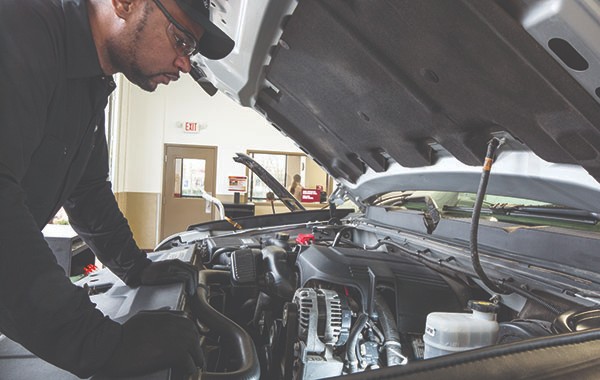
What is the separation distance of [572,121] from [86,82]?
1.12 metres

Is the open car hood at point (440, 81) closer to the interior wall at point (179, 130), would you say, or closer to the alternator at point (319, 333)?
the alternator at point (319, 333)

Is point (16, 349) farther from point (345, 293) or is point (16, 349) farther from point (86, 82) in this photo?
point (345, 293)

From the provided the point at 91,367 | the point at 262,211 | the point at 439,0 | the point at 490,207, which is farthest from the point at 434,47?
the point at 262,211

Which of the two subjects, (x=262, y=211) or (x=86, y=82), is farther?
(x=262, y=211)

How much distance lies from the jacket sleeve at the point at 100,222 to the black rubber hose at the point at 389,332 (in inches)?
27.7

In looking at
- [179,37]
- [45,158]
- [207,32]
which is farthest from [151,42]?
[45,158]

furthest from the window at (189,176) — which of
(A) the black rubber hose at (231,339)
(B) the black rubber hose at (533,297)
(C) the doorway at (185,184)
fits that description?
(B) the black rubber hose at (533,297)

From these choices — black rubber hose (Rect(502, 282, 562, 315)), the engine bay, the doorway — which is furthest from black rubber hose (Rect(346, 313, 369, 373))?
the doorway

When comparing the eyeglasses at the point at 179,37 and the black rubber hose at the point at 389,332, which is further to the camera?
the black rubber hose at the point at 389,332

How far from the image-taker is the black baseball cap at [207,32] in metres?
1.08

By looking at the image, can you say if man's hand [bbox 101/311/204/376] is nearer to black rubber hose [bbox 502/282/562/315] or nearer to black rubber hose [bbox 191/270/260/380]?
black rubber hose [bbox 191/270/260/380]

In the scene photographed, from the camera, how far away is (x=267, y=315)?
154 cm

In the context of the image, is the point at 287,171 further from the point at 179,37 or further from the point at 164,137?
the point at 179,37

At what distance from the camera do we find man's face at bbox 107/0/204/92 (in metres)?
1.05
